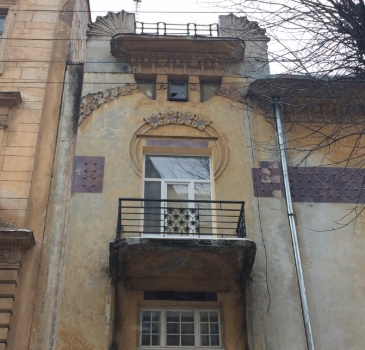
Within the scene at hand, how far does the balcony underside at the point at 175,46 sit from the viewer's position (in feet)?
43.1

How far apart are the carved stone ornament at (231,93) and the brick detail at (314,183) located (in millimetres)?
1898

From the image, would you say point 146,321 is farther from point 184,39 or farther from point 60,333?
point 184,39

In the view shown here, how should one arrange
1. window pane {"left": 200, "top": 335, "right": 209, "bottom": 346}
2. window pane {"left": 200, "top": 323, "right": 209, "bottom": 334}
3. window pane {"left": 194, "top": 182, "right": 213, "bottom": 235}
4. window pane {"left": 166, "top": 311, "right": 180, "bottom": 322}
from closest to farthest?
window pane {"left": 200, "top": 335, "right": 209, "bottom": 346} < window pane {"left": 200, "top": 323, "right": 209, "bottom": 334} < window pane {"left": 166, "top": 311, "right": 180, "bottom": 322} < window pane {"left": 194, "top": 182, "right": 213, "bottom": 235}

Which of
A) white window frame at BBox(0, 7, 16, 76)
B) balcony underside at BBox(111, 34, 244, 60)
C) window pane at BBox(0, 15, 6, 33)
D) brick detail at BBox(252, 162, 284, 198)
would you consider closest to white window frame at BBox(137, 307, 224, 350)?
brick detail at BBox(252, 162, 284, 198)

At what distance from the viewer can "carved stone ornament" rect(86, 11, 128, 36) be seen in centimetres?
1385

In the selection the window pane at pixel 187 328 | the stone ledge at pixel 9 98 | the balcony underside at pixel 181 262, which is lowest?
the window pane at pixel 187 328

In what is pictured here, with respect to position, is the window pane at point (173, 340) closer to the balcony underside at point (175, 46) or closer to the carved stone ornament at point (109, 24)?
the balcony underside at point (175, 46)

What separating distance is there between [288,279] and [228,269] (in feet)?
3.92

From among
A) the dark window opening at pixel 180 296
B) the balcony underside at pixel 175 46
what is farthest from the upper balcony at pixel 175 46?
the dark window opening at pixel 180 296

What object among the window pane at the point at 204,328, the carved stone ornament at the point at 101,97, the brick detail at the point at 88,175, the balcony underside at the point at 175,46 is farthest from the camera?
the balcony underside at the point at 175,46

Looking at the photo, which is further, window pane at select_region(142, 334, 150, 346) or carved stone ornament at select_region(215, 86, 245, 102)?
carved stone ornament at select_region(215, 86, 245, 102)

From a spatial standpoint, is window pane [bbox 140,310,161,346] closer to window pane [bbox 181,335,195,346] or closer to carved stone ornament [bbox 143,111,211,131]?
window pane [bbox 181,335,195,346]

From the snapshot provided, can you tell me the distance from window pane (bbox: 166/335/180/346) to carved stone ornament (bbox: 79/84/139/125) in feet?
16.9

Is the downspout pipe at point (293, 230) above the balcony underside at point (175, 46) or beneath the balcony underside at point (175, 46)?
beneath
